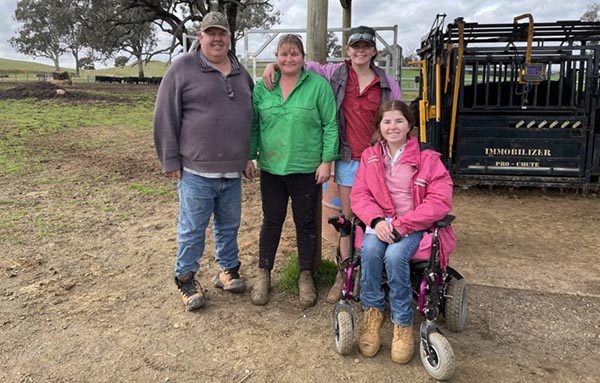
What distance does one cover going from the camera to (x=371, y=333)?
2922 mm

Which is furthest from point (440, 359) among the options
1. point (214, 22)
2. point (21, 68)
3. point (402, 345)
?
point (21, 68)

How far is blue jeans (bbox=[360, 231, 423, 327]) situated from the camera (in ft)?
9.06

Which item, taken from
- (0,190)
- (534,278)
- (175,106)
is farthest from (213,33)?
(0,190)

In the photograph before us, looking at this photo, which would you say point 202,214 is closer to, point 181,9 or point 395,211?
point 395,211

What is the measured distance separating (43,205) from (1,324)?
9.63 feet

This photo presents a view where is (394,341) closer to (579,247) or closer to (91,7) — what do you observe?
(579,247)

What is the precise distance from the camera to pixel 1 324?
3311mm

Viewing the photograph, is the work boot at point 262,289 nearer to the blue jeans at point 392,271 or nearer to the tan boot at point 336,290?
the tan boot at point 336,290

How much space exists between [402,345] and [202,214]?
1481 millimetres

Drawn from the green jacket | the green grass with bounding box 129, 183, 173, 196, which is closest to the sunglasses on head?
the green jacket

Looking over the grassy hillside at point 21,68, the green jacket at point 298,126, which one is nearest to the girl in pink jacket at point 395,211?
the green jacket at point 298,126

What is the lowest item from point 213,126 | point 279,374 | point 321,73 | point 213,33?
point 279,374

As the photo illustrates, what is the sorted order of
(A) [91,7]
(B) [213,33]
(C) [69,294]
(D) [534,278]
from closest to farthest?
1. (B) [213,33]
2. (C) [69,294]
3. (D) [534,278]
4. (A) [91,7]

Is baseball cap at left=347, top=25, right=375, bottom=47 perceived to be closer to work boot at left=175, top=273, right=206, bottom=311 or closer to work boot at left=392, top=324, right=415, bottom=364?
work boot at left=392, top=324, right=415, bottom=364
